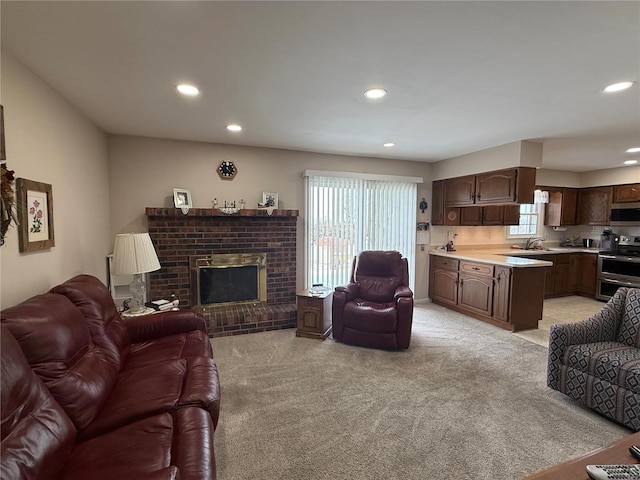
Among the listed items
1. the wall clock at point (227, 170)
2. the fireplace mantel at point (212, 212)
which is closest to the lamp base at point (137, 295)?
the fireplace mantel at point (212, 212)

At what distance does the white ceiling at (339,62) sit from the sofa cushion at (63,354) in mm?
1422

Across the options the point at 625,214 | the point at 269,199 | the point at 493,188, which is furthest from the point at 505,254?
the point at 269,199

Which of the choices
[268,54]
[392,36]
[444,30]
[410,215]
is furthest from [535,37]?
[410,215]

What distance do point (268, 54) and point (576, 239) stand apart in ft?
24.2

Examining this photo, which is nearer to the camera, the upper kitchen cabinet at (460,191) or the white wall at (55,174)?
the white wall at (55,174)

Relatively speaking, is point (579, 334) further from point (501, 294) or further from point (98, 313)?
point (98, 313)

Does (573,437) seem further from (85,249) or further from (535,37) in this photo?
(85,249)

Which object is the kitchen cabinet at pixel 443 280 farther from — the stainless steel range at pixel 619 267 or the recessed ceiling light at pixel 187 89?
the recessed ceiling light at pixel 187 89

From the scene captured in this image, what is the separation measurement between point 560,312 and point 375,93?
15.6ft

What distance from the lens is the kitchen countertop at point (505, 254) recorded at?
13.3 feet

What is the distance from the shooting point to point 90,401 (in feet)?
4.93

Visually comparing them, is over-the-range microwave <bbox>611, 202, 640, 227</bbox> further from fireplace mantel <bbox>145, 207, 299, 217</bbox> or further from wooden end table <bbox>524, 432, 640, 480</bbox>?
fireplace mantel <bbox>145, 207, 299, 217</bbox>

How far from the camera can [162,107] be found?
8.88 ft

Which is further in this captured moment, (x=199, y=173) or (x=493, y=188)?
(x=493, y=188)
